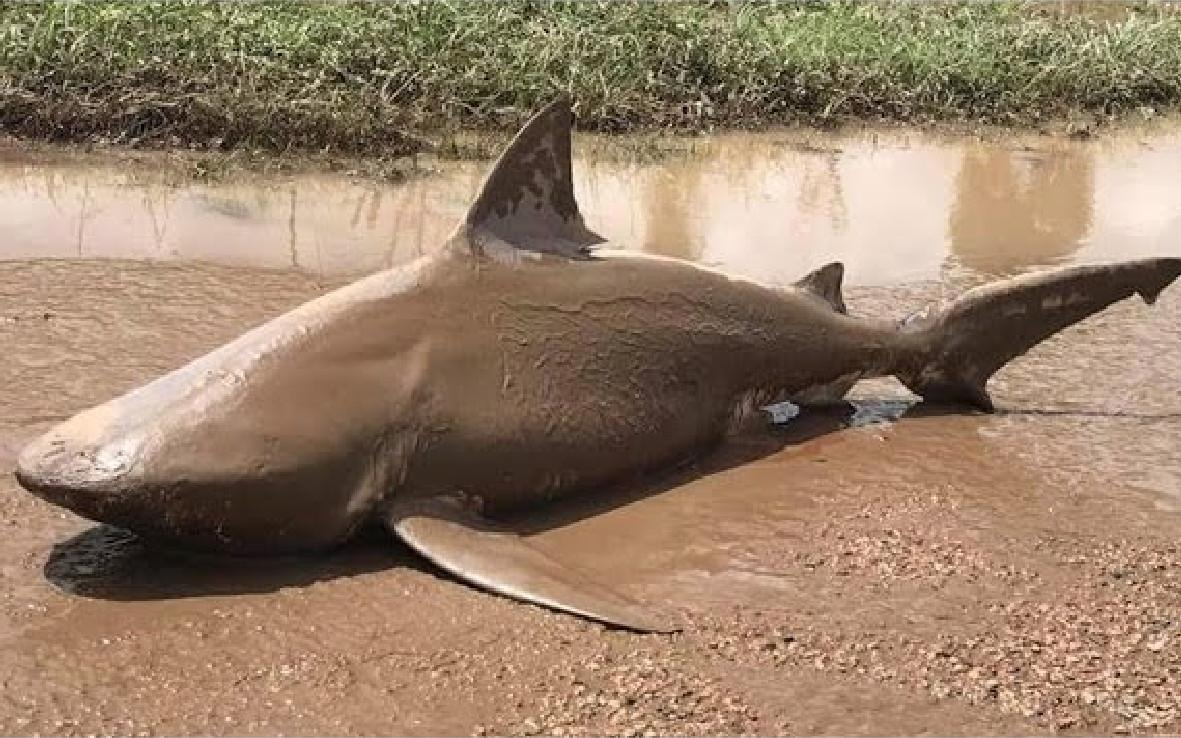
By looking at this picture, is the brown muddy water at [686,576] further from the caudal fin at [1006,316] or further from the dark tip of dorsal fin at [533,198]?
the dark tip of dorsal fin at [533,198]

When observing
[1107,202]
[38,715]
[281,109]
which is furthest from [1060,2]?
[38,715]

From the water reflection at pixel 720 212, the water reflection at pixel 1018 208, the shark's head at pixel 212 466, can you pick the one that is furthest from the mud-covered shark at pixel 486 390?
the water reflection at pixel 1018 208

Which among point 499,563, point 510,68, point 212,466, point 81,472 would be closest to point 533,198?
point 499,563

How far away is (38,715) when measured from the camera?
3.68 metres

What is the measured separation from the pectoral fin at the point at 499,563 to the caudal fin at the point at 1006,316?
223cm

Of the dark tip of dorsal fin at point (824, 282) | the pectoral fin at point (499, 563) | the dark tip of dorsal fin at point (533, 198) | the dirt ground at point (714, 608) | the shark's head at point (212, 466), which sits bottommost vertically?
the dirt ground at point (714, 608)

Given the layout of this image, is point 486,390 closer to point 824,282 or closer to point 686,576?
point 686,576

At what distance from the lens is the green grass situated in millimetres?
10703

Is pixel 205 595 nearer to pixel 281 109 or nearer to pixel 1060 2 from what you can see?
pixel 281 109

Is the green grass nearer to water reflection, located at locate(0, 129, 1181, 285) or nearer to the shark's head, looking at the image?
water reflection, located at locate(0, 129, 1181, 285)

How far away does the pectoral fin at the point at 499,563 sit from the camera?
4301 millimetres

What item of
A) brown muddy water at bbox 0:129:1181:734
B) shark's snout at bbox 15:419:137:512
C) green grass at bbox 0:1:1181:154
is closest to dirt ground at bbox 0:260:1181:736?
brown muddy water at bbox 0:129:1181:734

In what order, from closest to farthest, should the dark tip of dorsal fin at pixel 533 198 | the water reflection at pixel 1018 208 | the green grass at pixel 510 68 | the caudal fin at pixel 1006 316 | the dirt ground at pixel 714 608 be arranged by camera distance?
the dirt ground at pixel 714 608 → the dark tip of dorsal fin at pixel 533 198 → the caudal fin at pixel 1006 316 → the water reflection at pixel 1018 208 → the green grass at pixel 510 68

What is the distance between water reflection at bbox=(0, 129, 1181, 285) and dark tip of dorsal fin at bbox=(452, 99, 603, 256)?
3.06 m
